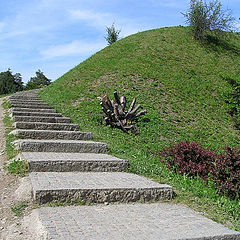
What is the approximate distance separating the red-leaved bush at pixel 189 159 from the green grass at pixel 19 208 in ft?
10.2

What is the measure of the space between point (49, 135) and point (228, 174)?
3.30 m

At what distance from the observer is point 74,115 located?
812cm

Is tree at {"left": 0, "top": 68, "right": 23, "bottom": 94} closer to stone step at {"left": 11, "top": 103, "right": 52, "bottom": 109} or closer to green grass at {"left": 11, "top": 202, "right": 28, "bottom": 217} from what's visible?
stone step at {"left": 11, "top": 103, "right": 52, "bottom": 109}

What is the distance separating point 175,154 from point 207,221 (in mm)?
2893

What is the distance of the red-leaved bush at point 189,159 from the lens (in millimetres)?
5184

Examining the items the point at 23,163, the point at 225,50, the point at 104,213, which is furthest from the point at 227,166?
the point at 225,50

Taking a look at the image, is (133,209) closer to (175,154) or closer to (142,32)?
(175,154)

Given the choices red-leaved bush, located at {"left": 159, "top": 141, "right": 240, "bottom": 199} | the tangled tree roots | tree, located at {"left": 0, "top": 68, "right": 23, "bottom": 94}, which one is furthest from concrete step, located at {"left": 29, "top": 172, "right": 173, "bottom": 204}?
tree, located at {"left": 0, "top": 68, "right": 23, "bottom": 94}

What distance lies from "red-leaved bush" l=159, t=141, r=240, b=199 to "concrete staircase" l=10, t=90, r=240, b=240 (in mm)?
1172

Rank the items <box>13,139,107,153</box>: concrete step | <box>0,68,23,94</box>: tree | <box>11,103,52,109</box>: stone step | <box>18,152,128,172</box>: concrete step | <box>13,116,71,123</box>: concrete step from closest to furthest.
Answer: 1. <box>18,152,128,172</box>: concrete step
2. <box>13,139,107,153</box>: concrete step
3. <box>13,116,71,123</box>: concrete step
4. <box>11,103,52,109</box>: stone step
5. <box>0,68,23,94</box>: tree

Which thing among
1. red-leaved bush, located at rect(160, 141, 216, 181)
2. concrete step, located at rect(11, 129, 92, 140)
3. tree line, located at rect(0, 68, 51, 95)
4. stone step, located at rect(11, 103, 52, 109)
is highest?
tree line, located at rect(0, 68, 51, 95)

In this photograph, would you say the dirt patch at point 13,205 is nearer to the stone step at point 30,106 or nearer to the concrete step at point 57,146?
the concrete step at point 57,146

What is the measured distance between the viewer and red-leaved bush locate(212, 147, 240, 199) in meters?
4.14

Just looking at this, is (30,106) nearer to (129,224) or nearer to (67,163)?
(67,163)
